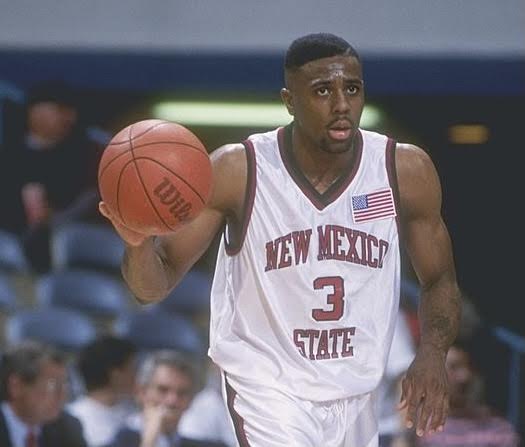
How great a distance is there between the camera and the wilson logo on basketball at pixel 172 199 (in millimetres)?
4074

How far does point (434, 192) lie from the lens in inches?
Answer: 178

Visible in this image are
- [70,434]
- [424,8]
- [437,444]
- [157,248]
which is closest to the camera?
[157,248]

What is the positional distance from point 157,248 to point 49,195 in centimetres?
400

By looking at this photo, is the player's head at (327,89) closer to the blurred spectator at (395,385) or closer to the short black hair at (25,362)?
the short black hair at (25,362)

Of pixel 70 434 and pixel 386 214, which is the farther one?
pixel 70 434

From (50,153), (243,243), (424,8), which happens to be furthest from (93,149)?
(243,243)

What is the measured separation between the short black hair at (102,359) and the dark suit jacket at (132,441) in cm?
34

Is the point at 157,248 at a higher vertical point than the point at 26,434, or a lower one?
higher

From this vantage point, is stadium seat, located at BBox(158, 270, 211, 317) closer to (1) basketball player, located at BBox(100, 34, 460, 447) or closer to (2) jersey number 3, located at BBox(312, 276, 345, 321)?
(1) basketball player, located at BBox(100, 34, 460, 447)

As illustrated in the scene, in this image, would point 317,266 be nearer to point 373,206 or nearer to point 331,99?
point 373,206

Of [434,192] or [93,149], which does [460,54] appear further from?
[434,192]

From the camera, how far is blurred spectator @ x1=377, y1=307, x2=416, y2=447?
23.7 feet

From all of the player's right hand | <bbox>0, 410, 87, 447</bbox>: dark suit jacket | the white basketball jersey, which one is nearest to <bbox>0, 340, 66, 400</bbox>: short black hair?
<bbox>0, 410, 87, 447</bbox>: dark suit jacket

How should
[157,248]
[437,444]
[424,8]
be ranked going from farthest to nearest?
[424,8]
[437,444]
[157,248]
